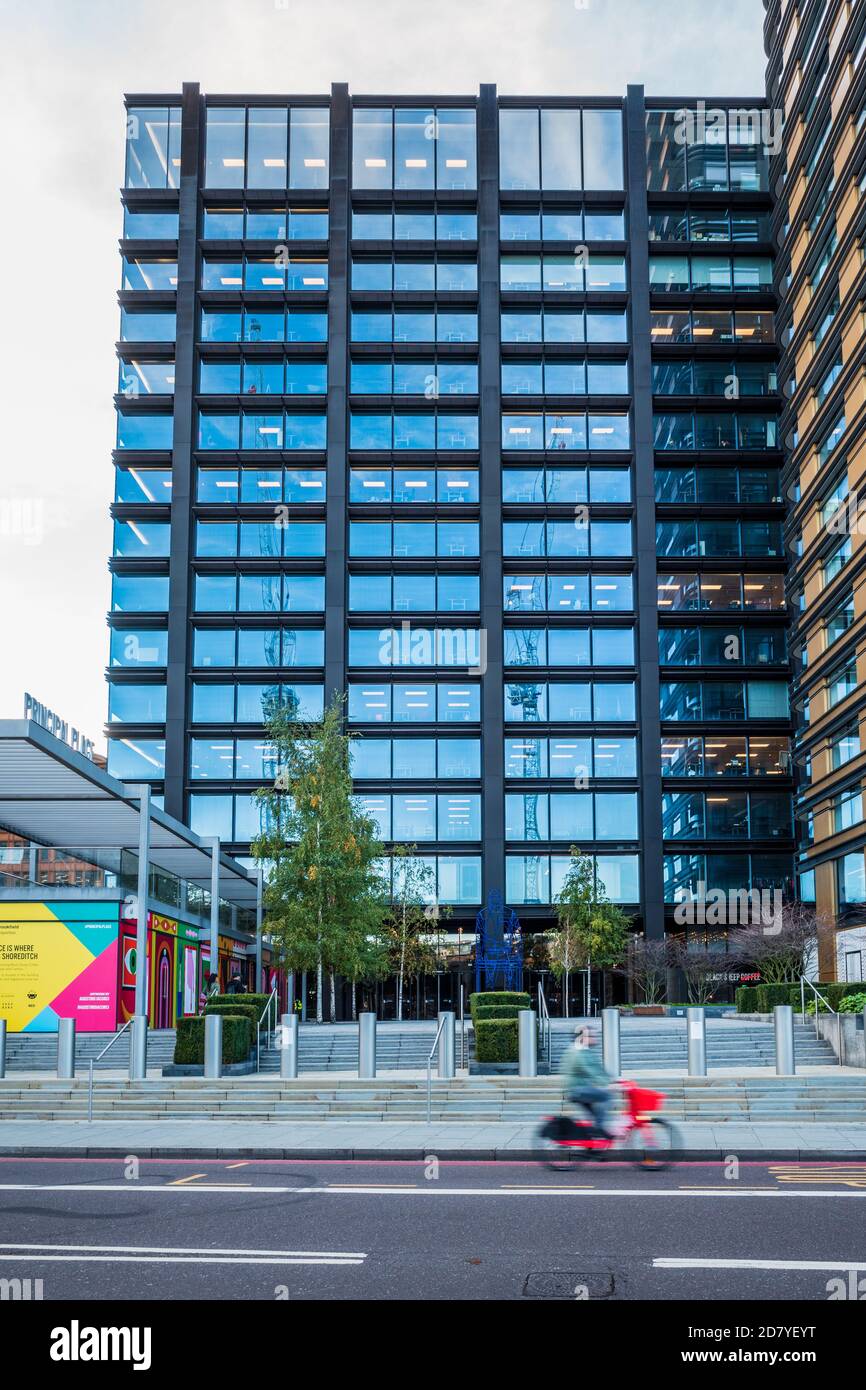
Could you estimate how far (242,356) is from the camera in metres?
68.2

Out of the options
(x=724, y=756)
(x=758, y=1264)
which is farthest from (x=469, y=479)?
(x=758, y=1264)

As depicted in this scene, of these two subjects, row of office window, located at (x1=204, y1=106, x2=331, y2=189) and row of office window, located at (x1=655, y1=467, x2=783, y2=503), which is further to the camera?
row of office window, located at (x1=204, y1=106, x2=331, y2=189)

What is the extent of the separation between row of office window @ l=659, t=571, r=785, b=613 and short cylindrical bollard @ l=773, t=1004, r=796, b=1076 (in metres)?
43.6

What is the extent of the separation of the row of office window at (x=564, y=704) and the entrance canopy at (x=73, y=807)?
57.6ft

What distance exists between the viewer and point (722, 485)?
2648 inches

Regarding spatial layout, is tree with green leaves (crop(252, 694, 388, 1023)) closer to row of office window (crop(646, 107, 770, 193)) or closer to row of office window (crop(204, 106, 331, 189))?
row of office window (crop(204, 106, 331, 189))

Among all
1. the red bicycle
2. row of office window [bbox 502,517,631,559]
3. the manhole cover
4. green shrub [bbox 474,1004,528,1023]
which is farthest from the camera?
row of office window [bbox 502,517,631,559]

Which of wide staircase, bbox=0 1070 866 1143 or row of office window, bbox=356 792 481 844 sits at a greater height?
row of office window, bbox=356 792 481 844

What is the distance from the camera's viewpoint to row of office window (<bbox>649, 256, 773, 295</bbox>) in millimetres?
69125

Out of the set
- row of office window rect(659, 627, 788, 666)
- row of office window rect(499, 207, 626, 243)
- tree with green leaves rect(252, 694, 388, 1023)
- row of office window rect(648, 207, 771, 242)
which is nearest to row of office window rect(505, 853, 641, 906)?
row of office window rect(659, 627, 788, 666)

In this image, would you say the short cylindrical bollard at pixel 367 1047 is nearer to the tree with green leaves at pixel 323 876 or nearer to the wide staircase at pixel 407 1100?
the wide staircase at pixel 407 1100

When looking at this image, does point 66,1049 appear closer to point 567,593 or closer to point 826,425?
point 826,425

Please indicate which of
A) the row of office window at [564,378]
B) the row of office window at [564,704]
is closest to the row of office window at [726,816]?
the row of office window at [564,704]

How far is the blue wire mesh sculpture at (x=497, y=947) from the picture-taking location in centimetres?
5781
